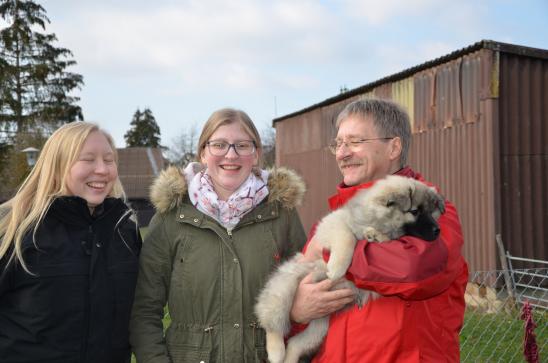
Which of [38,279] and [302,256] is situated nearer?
[38,279]

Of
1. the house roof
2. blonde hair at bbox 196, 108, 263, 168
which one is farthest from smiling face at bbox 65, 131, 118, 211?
the house roof

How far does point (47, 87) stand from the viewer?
30.8 m

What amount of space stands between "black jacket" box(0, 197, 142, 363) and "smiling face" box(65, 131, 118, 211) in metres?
0.11

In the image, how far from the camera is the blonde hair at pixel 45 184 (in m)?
2.84

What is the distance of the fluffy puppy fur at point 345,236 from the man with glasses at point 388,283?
7 centimetres

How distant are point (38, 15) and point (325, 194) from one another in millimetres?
25362

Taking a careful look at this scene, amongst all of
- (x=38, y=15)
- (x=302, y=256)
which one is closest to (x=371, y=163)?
(x=302, y=256)

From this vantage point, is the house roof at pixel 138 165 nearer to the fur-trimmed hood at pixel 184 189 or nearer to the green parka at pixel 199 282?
the fur-trimmed hood at pixel 184 189

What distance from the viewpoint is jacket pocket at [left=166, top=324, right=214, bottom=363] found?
297cm

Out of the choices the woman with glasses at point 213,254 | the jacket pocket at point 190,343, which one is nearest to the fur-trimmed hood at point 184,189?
the woman with glasses at point 213,254

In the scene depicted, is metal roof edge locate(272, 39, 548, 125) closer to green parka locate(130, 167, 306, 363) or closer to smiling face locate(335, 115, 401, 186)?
smiling face locate(335, 115, 401, 186)

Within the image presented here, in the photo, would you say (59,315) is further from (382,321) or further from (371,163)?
(371,163)

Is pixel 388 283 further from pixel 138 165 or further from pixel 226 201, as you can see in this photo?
pixel 138 165

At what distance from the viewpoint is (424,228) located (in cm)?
247
